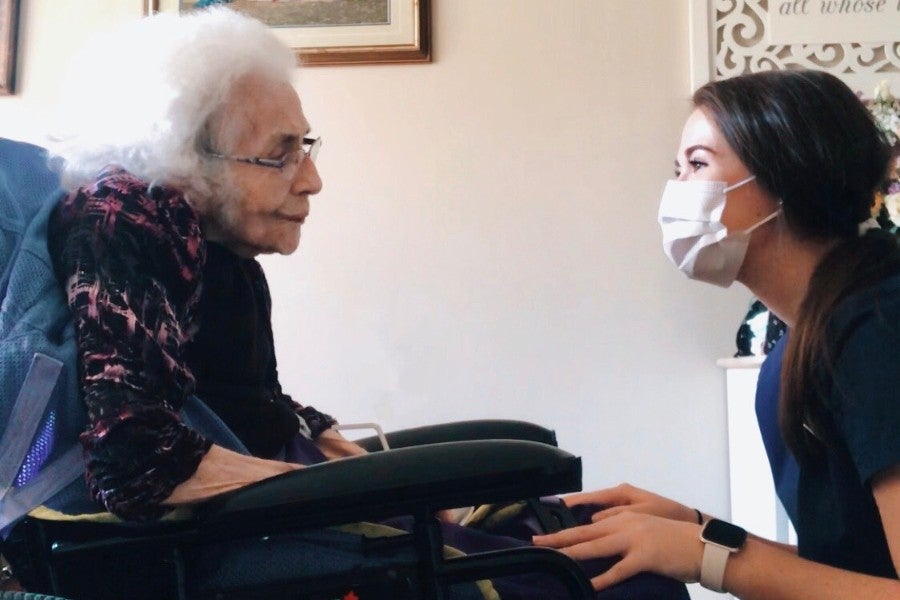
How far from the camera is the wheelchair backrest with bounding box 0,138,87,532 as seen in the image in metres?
0.73

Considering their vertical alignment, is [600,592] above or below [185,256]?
below

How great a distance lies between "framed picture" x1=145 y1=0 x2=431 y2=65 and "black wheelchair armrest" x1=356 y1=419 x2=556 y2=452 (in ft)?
3.22

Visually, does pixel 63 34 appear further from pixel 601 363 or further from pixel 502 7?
→ pixel 601 363

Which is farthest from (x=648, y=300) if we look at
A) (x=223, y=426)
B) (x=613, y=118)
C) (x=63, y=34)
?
(x=63, y=34)

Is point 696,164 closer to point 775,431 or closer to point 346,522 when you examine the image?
point 775,431

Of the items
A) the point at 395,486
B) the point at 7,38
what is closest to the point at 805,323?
the point at 395,486

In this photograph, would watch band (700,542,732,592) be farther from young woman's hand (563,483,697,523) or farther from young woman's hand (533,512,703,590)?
young woman's hand (563,483,697,523)

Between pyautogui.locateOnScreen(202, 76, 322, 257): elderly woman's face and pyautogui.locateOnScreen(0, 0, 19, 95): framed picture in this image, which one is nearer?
pyautogui.locateOnScreen(202, 76, 322, 257): elderly woman's face

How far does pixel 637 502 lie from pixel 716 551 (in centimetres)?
18

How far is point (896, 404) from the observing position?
0.72 meters

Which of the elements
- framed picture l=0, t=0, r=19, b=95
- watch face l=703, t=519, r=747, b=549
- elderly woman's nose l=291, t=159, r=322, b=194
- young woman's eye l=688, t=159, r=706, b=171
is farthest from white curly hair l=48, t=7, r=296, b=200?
framed picture l=0, t=0, r=19, b=95

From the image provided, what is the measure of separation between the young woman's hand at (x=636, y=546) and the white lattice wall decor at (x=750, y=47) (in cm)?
123

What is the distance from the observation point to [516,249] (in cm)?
180

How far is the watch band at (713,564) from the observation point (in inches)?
30.5
